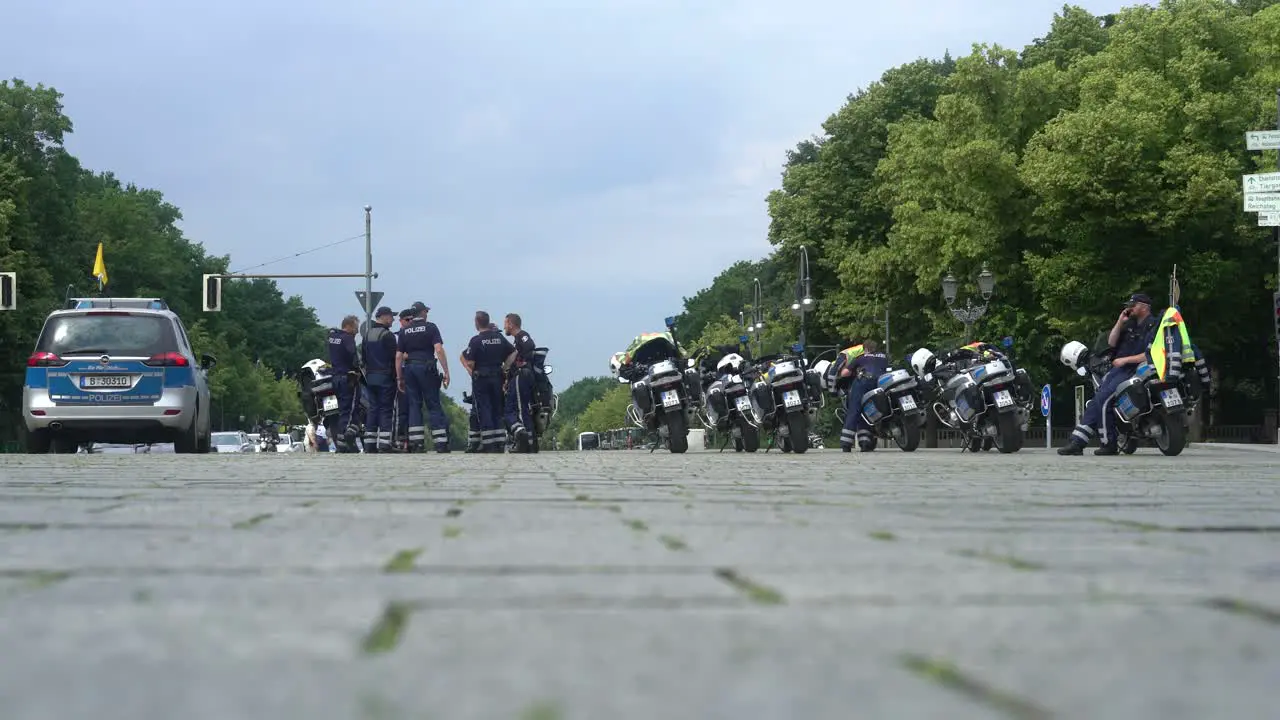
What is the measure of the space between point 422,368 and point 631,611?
1919 centimetres

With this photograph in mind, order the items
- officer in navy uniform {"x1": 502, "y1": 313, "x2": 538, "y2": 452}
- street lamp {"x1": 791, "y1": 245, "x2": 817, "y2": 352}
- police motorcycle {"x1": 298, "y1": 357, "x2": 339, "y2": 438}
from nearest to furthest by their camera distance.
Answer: officer in navy uniform {"x1": 502, "y1": 313, "x2": 538, "y2": 452}, police motorcycle {"x1": 298, "y1": 357, "x2": 339, "y2": 438}, street lamp {"x1": 791, "y1": 245, "x2": 817, "y2": 352}

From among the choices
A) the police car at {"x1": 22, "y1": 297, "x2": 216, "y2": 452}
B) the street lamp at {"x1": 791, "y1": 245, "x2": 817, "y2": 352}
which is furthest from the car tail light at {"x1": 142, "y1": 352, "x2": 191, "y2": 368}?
the street lamp at {"x1": 791, "y1": 245, "x2": 817, "y2": 352}

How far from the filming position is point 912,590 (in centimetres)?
398

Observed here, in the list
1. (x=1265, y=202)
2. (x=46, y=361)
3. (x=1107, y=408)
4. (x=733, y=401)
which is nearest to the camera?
(x=1107, y=408)

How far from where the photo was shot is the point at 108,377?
1983cm

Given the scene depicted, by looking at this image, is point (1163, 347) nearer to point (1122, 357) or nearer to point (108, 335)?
point (1122, 357)

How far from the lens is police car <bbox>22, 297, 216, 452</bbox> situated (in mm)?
19781

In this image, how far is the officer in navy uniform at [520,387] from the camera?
23.2 meters

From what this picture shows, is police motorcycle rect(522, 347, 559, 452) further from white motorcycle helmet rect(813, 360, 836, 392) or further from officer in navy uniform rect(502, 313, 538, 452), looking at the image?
white motorcycle helmet rect(813, 360, 836, 392)

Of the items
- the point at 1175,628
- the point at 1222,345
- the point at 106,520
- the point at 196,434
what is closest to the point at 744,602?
the point at 1175,628

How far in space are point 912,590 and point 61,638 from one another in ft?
6.31

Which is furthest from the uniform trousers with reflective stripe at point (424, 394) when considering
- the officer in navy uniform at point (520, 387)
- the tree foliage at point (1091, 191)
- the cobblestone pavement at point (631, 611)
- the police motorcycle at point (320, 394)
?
the tree foliage at point (1091, 191)

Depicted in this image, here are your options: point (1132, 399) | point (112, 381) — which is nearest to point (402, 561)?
point (1132, 399)

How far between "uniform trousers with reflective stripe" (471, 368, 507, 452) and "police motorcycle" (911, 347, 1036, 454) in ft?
19.1
